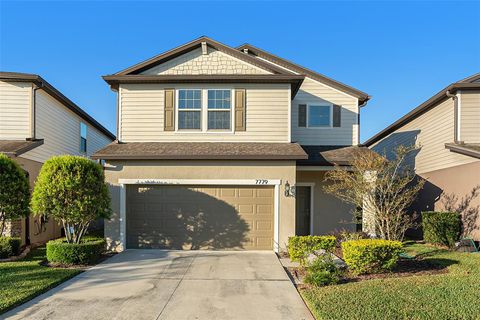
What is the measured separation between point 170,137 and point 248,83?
3.29m

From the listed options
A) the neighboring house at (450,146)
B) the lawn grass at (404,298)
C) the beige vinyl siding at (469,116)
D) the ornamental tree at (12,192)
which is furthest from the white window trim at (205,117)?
the beige vinyl siding at (469,116)

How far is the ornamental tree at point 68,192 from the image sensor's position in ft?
27.9

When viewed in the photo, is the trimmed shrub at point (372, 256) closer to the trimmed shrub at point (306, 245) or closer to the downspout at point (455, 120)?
the trimmed shrub at point (306, 245)

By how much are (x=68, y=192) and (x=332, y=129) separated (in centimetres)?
984

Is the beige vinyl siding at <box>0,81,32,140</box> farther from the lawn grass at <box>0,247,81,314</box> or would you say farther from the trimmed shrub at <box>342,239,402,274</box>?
the trimmed shrub at <box>342,239,402,274</box>

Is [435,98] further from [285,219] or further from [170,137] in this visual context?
[170,137]

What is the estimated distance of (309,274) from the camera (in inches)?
271

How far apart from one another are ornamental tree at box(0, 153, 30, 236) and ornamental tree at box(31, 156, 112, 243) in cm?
86

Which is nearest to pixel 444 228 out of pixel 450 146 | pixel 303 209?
pixel 450 146

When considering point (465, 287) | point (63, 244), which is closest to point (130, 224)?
point (63, 244)

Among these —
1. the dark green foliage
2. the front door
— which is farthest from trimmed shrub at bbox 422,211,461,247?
the dark green foliage

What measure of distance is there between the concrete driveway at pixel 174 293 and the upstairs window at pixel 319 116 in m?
6.54

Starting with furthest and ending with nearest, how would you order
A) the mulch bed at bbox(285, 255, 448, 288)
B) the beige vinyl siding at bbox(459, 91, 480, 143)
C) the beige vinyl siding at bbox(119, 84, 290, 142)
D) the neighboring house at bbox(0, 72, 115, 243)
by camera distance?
the beige vinyl siding at bbox(459, 91, 480, 143), the beige vinyl siding at bbox(119, 84, 290, 142), the neighboring house at bbox(0, 72, 115, 243), the mulch bed at bbox(285, 255, 448, 288)

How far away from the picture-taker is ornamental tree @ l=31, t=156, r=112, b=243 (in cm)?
852
